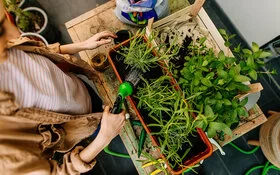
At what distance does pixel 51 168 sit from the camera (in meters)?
0.97

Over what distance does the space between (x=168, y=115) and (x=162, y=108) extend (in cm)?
9

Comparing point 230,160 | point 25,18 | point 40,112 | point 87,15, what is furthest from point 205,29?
point 25,18

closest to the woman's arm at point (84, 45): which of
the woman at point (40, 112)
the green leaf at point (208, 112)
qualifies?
the woman at point (40, 112)

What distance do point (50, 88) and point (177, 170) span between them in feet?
1.76

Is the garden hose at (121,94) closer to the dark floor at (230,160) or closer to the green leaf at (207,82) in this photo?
the green leaf at (207,82)

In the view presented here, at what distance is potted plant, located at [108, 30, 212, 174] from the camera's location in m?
1.09

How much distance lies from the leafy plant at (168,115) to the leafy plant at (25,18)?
1099 mm

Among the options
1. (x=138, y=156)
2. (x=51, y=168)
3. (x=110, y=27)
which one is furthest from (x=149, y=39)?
(x=51, y=168)

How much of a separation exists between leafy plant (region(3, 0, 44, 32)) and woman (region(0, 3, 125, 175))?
809 mm

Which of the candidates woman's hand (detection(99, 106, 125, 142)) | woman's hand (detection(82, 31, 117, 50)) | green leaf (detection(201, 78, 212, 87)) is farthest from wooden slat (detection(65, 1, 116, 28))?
green leaf (detection(201, 78, 212, 87))

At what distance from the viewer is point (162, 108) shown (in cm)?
109

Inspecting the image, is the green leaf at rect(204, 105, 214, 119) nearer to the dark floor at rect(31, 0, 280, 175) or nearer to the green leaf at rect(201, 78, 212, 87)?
the green leaf at rect(201, 78, 212, 87)

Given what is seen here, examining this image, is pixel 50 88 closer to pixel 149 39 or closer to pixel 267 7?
pixel 149 39

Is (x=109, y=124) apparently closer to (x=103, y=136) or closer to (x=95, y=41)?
(x=103, y=136)
